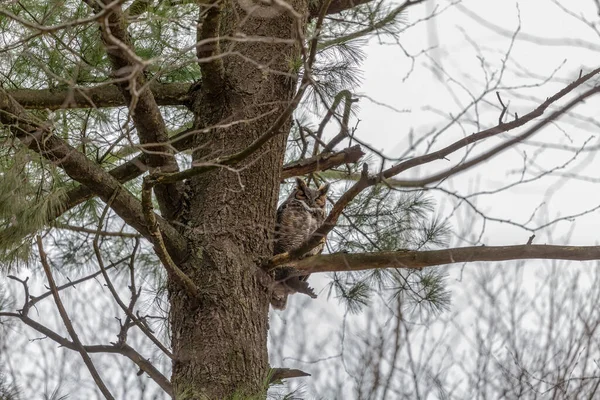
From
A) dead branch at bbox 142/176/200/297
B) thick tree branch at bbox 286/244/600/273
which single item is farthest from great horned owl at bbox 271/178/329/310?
dead branch at bbox 142/176/200/297

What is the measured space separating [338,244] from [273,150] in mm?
801

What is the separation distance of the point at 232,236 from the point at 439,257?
0.73 m

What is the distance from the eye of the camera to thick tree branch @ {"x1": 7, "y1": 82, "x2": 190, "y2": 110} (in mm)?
2857

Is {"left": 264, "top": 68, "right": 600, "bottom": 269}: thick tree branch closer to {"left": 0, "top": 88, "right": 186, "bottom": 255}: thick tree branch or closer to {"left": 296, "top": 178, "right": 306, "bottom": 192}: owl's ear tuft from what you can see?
{"left": 0, "top": 88, "right": 186, "bottom": 255}: thick tree branch

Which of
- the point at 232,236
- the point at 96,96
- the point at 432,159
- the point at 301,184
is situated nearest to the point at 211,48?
the point at 96,96

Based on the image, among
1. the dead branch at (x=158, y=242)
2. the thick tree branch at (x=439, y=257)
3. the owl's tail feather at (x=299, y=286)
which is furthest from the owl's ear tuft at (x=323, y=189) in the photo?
the dead branch at (x=158, y=242)

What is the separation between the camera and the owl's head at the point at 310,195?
406 centimetres

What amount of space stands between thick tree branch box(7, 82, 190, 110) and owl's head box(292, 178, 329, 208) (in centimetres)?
111

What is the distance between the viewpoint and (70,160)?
2453 millimetres

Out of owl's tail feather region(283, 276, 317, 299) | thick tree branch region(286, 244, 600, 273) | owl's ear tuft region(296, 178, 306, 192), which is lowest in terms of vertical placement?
thick tree branch region(286, 244, 600, 273)

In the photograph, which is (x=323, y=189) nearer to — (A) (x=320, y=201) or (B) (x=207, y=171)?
(A) (x=320, y=201)

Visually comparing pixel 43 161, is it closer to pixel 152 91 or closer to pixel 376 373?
pixel 152 91

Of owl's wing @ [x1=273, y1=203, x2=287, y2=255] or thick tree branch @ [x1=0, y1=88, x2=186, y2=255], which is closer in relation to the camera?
thick tree branch @ [x1=0, y1=88, x2=186, y2=255]

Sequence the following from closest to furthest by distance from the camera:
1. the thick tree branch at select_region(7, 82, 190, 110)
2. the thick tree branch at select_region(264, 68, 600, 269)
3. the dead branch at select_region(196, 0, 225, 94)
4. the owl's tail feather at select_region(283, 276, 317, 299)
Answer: the thick tree branch at select_region(264, 68, 600, 269) → the dead branch at select_region(196, 0, 225, 94) → the thick tree branch at select_region(7, 82, 190, 110) → the owl's tail feather at select_region(283, 276, 317, 299)
